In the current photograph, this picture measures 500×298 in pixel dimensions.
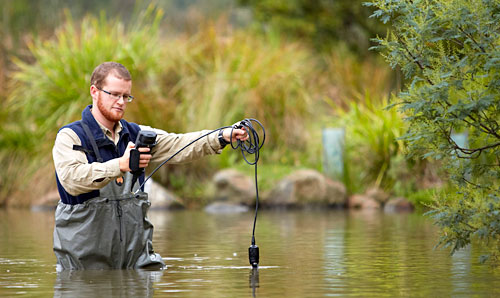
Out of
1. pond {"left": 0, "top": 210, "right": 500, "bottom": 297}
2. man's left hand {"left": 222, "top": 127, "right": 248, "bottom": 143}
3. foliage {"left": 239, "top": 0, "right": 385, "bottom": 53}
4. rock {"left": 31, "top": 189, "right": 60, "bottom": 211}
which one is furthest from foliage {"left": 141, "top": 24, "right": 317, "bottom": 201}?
man's left hand {"left": 222, "top": 127, "right": 248, "bottom": 143}

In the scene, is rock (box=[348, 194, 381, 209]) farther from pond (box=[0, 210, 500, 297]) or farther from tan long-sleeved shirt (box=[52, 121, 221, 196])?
tan long-sleeved shirt (box=[52, 121, 221, 196])

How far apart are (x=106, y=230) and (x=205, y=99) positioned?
44.3ft

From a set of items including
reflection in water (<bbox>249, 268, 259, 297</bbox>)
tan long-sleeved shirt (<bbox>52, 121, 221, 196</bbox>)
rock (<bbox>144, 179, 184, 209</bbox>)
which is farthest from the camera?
rock (<bbox>144, 179, 184, 209</bbox>)

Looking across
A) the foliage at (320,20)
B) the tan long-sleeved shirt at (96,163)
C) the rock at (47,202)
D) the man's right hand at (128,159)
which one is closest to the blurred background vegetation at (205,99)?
the rock at (47,202)

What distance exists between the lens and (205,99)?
70.6 feet

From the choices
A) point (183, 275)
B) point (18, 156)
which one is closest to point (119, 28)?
point (18, 156)

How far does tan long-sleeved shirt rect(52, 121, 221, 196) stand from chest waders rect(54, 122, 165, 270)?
31 cm

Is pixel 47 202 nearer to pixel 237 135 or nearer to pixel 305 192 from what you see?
pixel 305 192

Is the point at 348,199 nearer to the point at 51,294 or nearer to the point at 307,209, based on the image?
the point at 307,209

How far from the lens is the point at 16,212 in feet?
60.8

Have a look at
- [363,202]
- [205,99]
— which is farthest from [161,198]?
[363,202]

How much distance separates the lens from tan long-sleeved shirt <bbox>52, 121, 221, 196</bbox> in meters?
7.64

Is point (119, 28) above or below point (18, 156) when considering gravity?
above

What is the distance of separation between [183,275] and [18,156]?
13250mm
